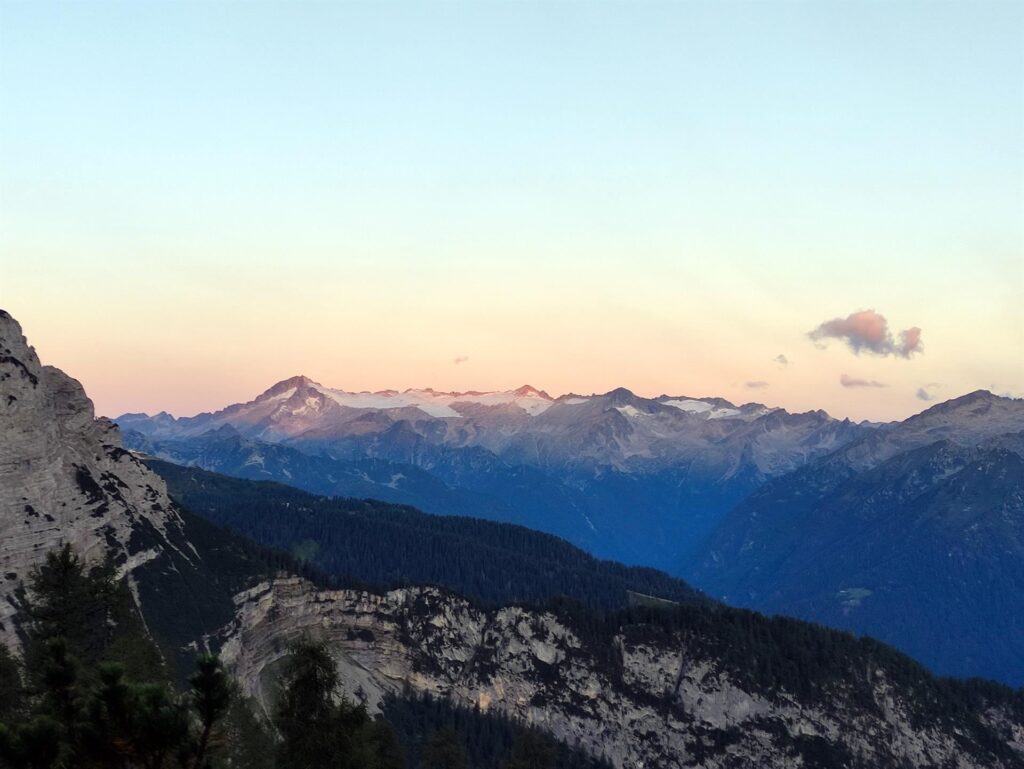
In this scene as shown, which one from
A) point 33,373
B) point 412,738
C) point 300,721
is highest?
point 33,373

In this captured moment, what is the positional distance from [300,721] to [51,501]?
114138mm

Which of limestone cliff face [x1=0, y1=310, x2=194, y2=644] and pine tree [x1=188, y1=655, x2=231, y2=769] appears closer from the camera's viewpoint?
pine tree [x1=188, y1=655, x2=231, y2=769]

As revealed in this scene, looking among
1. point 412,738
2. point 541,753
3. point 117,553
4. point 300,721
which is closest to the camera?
point 300,721

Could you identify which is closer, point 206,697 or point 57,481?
point 206,697

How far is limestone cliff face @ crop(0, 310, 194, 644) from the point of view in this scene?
458 ft

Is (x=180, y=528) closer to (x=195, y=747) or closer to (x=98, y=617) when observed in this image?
(x=98, y=617)

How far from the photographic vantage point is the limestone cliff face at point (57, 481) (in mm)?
139500

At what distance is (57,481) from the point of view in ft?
507

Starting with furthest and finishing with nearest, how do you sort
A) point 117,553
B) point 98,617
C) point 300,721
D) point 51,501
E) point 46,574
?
1. point 117,553
2. point 51,501
3. point 98,617
4. point 46,574
5. point 300,721

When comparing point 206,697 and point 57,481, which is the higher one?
point 206,697

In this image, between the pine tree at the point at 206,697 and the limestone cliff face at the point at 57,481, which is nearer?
the pine tree at the point at 206,697

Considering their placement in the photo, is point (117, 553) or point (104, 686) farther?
point (117, 553)

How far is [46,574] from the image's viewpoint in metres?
66.3

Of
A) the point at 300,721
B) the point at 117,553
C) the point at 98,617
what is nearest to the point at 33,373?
the point at 117,553
